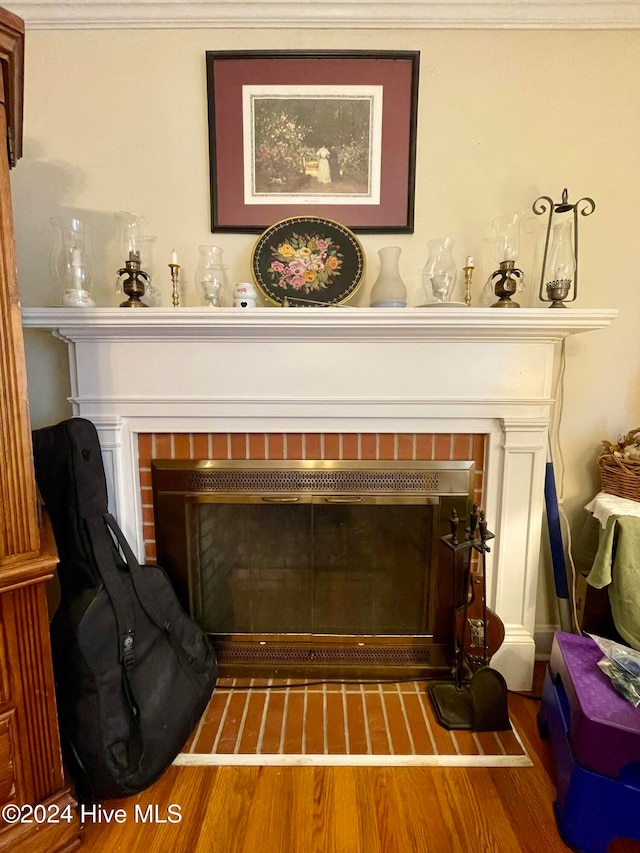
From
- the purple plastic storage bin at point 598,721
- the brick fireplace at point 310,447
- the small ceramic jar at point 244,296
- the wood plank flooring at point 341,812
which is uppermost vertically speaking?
the small ceramic jar at point 244,296

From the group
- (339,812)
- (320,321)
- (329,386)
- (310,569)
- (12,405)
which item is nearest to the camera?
(12,405)

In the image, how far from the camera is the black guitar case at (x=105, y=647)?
1089mm

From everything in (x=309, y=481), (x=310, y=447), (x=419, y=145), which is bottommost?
(x=309, y=481)

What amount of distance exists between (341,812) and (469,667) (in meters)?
0.59

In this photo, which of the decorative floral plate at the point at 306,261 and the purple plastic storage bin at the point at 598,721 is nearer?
the purple plastic storage bin at the point at 598,721

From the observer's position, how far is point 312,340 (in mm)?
1382

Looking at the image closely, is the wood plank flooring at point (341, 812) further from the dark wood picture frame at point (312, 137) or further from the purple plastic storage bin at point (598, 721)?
the dark wood picture frame at point (312, 137)

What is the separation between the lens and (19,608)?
3.12 feet

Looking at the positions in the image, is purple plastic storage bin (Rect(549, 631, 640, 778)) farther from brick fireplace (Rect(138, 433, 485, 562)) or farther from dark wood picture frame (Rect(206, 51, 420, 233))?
dark wood picture frame (Rect(206, 51, 420, 233))

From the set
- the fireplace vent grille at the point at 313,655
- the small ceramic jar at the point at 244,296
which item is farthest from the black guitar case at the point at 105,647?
the small ceramic jar at the point at 244,296

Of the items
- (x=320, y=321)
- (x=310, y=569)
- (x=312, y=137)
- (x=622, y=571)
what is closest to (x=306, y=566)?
(x=310, y=569)

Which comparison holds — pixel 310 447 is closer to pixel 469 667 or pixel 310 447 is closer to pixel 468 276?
pixel 468 276

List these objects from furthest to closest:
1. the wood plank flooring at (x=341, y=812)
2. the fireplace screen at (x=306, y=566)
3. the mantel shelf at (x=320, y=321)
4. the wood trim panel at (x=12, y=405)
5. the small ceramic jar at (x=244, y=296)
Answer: the fireplace screen at (x=306, y=566)
the small ceramic jar at (x=244, y=296)
the mantel shelf at (x=320, y=321)
the wood plank flooring at (x=341, y=812)
the wood trim panel at (x=12, y=405)

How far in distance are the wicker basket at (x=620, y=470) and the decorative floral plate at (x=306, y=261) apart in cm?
108
